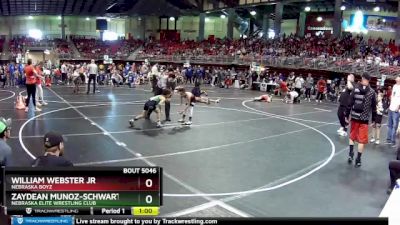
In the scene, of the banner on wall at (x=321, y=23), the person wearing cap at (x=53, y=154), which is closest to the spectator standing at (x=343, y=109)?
the person wearing cap at (x=53, y=154)

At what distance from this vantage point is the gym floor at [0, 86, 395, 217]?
770 cm

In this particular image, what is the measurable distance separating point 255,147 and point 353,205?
476 centimetres

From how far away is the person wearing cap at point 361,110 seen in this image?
1023 cm

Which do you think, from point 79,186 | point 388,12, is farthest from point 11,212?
point 388,12

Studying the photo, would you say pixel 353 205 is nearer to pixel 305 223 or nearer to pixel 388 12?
pixel 305 223

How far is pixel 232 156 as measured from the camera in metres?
11.1

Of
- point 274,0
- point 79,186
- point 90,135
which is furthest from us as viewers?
point 274,0

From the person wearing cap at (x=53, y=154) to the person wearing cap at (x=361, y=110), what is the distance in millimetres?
7580

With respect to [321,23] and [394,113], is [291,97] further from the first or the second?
[321,23]

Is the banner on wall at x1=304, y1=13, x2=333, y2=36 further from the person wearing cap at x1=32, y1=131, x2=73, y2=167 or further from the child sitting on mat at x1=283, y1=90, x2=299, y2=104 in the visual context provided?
the person wearing cap at x1=32, y1=131, x2=73, y2=167

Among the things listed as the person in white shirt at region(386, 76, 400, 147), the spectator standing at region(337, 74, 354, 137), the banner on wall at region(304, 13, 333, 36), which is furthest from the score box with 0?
the banner on wall at region(304, 13, 333, 36)

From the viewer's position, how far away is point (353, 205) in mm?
7672
